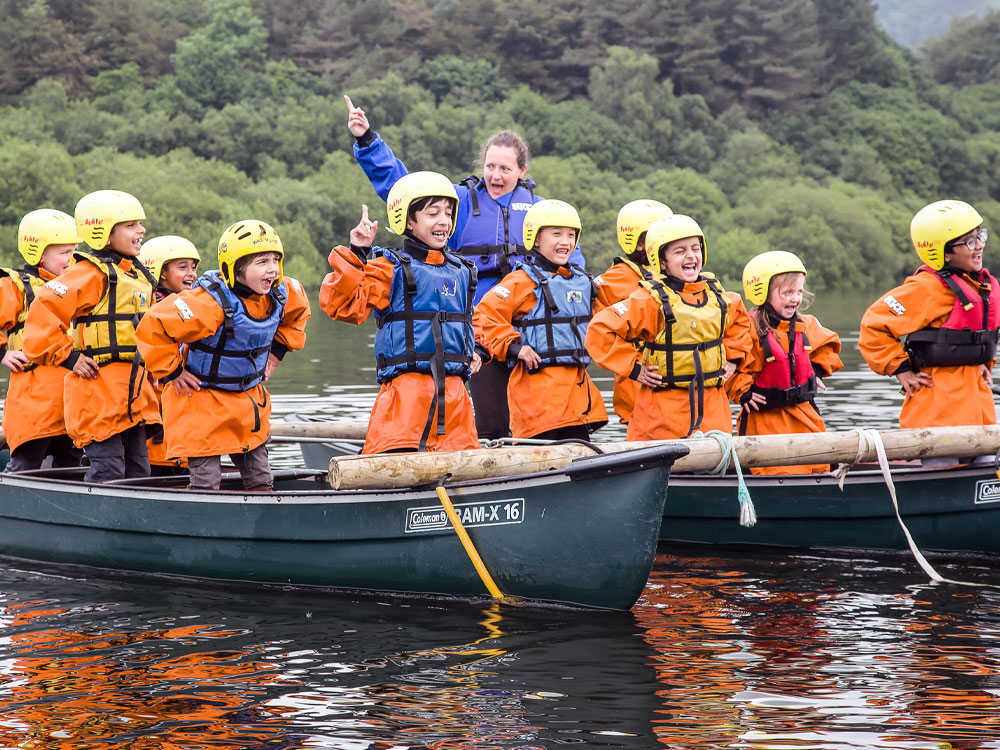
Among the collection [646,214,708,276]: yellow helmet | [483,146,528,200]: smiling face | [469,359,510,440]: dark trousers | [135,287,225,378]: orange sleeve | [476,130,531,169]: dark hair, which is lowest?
[469,359,510,440]: dark trousers

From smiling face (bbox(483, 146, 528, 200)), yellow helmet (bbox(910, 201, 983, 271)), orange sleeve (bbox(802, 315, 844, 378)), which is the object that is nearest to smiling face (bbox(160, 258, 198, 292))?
smiling face (bbox(483, 146, 528, 200))

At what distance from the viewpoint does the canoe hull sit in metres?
8.41

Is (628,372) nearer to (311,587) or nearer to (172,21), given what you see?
(311,587)

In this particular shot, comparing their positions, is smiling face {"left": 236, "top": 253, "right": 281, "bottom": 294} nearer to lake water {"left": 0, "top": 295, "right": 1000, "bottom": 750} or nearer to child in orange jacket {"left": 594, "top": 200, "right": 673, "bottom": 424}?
lake water {"left": 0, "top": 295, "right": 1000, "bottom": 750}

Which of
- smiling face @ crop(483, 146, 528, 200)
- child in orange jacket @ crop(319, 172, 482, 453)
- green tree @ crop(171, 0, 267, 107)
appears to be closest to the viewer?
child in orange jacket @ crop(319, 172, 482, 453)

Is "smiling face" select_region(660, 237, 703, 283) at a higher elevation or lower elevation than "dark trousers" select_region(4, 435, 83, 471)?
higher

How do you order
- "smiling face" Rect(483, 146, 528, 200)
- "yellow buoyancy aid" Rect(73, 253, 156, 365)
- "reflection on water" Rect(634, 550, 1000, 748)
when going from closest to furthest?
"reflection on water" Rect(634, 550, 1000, 748) → "yellow buoyancy aid" Rect(73, 253, 156, 365) → "smiling face" Rect(483, 146, 528, 200)

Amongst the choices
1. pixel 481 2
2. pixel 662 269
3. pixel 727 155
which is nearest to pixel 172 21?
pixel 481 2

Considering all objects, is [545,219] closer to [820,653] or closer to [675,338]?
[675,338]

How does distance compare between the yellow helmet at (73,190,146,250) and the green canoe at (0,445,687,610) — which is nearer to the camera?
the green canoe at (0,445,687,610)

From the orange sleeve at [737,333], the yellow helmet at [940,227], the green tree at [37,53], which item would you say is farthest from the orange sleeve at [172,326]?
the green tree at [37,53]

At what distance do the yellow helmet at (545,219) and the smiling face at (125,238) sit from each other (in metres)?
2.31

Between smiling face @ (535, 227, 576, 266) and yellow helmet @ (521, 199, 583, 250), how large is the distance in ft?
0.09

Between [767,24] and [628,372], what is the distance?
64519 millimetres
